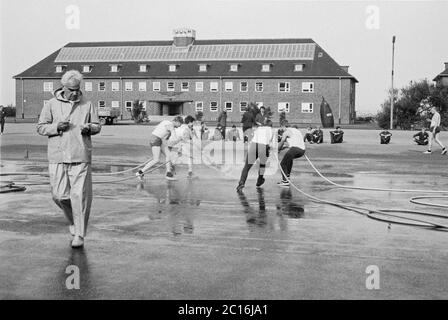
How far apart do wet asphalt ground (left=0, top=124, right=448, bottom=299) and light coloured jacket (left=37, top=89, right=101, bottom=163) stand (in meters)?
1.11

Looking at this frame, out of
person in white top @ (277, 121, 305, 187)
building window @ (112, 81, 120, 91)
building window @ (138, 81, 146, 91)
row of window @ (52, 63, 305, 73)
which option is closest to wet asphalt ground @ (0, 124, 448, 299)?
person in white top @ (277, 121, 305, 187)

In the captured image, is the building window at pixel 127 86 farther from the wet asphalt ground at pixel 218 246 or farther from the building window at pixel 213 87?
the wet asphalt ground at pixel 218 246

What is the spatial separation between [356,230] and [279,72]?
72.0 m

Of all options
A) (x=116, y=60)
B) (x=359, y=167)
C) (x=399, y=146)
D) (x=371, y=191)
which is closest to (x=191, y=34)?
(x=116, y=60)

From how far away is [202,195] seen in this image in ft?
40.3

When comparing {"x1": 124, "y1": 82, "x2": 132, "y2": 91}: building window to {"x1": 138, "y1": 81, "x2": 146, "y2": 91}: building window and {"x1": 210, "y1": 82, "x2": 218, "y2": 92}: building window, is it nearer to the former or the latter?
{"x1": 138, "y1": 81, "x2": 146, "y2": 91}: building window

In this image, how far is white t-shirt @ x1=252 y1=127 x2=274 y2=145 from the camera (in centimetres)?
1373

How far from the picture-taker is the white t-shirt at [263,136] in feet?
45.0

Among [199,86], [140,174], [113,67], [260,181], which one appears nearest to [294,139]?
[260,181]

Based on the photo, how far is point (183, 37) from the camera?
8538cm

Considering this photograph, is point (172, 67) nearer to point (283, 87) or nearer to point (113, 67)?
point (113, 67)

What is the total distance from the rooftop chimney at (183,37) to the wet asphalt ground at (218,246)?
72.5 meters

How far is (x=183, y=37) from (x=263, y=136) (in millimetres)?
73970

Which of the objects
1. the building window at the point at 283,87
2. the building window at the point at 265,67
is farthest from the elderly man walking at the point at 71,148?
the building window at the point at 265,67
